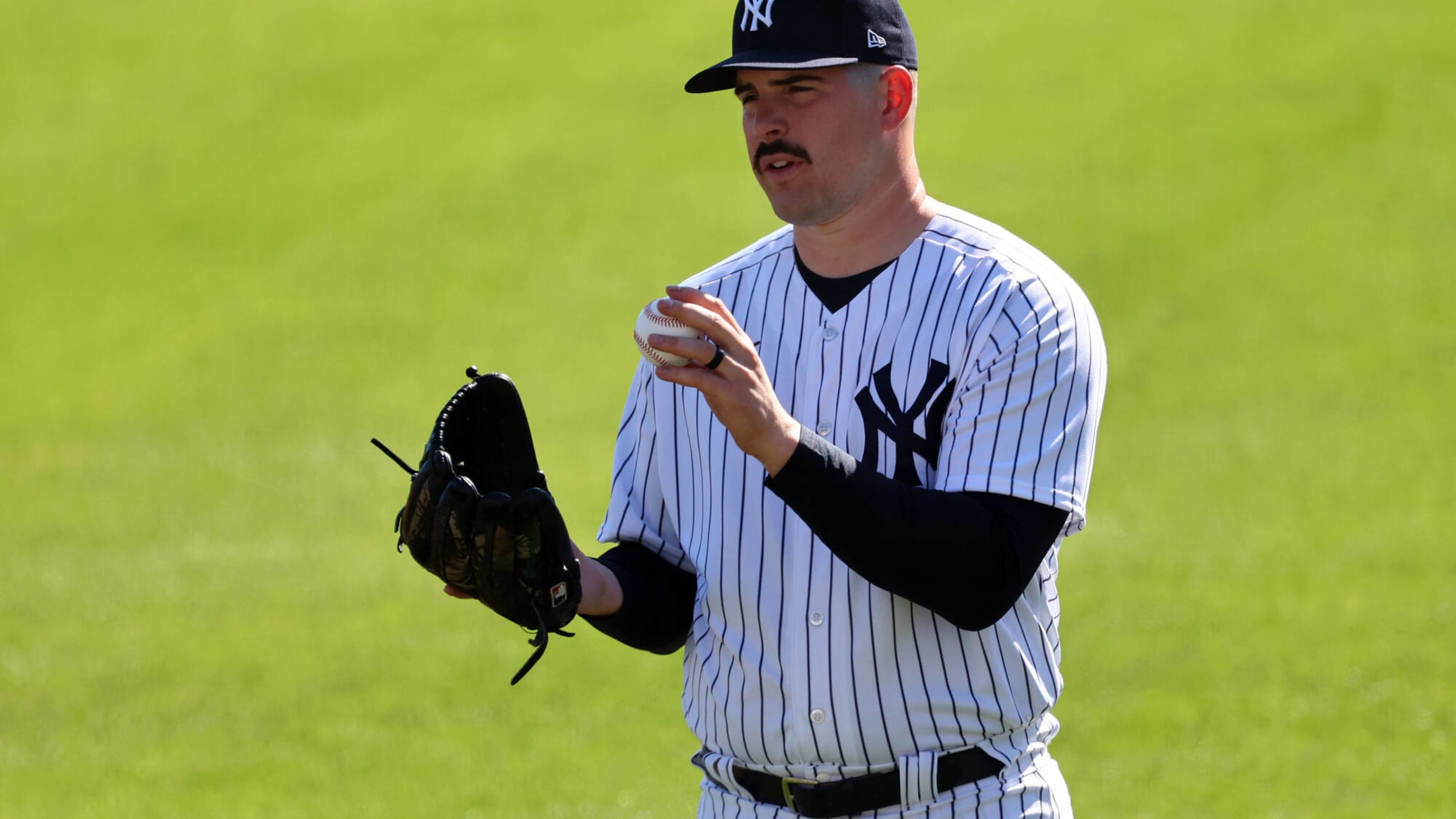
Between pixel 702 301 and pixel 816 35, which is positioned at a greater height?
pixel 816 35

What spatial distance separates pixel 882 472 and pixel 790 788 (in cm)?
53

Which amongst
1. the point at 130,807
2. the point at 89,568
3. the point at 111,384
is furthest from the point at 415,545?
the point at 111,384

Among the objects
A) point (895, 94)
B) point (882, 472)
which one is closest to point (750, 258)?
point (895, 94)

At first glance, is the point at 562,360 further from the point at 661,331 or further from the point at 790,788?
the point at 661,331

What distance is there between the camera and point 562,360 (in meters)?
12.5

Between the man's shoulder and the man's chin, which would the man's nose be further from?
the man's shoulder

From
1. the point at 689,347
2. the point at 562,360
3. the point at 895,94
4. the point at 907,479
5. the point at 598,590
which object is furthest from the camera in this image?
the point at 562,360

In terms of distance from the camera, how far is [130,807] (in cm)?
646

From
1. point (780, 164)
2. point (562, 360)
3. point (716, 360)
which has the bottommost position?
point (716, 360)

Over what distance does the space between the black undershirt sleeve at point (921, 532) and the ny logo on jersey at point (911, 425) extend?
0.16 m

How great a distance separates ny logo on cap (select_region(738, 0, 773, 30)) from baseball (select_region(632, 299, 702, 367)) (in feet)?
1.89

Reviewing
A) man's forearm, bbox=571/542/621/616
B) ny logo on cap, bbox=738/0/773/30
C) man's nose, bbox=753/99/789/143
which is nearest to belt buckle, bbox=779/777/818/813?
man's forearm, bbox=571/542/621/616

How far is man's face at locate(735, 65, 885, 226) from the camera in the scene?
101 inches

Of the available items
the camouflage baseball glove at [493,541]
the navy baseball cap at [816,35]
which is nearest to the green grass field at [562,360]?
the camouflage baseball glove at [493,541]
